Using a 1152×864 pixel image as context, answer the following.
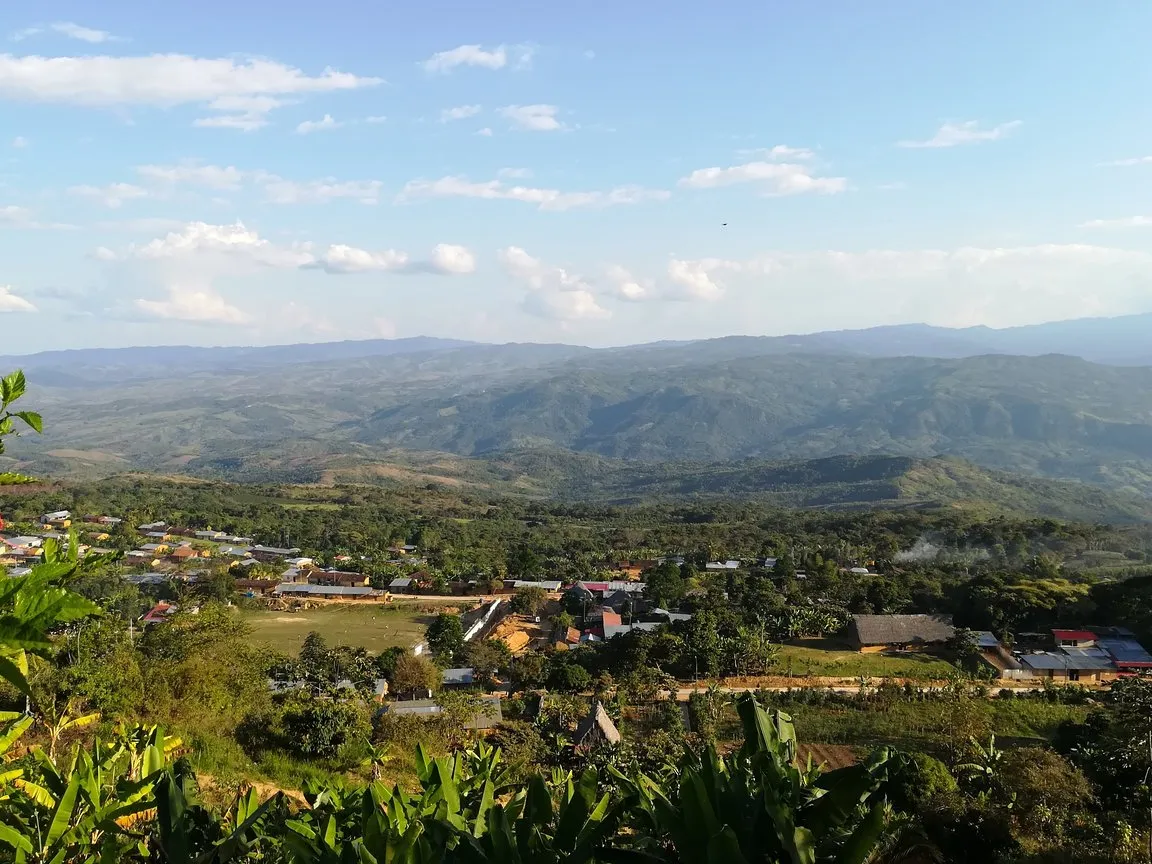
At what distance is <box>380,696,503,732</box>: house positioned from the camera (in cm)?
1639

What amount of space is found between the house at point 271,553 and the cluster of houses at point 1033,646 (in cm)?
3630

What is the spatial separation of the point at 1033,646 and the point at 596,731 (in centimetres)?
1937

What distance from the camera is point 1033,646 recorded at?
1026 inches

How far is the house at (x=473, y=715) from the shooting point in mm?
16391

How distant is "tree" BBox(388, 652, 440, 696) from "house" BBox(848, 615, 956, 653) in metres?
15.0

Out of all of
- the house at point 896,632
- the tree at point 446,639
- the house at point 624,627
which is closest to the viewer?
the tree at point 446,639

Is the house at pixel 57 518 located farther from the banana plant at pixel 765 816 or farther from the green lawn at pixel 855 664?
the banana plant at pixel 765 816

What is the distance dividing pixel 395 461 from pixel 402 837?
14433cm

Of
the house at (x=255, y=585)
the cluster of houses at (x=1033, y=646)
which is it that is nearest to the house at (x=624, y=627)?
the cluster of houses at (x=1033, y=646)

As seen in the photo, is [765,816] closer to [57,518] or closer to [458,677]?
[458,677]

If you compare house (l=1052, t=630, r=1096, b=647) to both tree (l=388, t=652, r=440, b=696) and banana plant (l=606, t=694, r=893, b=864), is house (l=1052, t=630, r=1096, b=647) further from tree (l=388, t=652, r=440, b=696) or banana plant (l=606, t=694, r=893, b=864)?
banana plant (l=606, t=694, r=893, b=864)

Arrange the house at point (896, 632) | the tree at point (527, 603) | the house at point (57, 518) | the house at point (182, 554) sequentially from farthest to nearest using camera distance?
the house at point (57, 518) < the house at point (182, 554) < the tree at point (527, 603) < the house at point (896, 632)

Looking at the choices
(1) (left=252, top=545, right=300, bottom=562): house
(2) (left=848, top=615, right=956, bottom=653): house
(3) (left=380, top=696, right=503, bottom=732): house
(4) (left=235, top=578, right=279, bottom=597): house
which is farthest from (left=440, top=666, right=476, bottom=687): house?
(1) (left=252, top=545, right=300, bottom=562): house

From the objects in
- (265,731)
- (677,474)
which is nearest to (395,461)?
(677,474)
